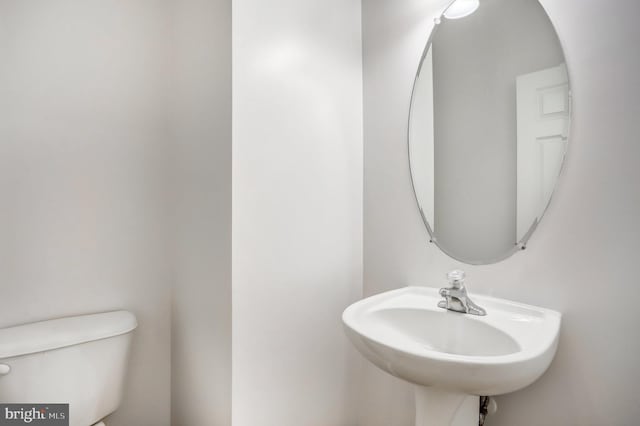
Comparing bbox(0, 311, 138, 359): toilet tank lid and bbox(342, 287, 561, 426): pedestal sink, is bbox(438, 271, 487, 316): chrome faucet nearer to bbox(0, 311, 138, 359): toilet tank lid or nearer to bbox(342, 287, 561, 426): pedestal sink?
bbox(342, 287, 561, 426): pedestal sink

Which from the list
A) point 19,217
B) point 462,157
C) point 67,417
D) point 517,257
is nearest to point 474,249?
point 517,257

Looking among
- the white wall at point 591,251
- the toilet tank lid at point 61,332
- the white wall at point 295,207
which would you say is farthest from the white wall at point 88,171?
the white wall at point 591,251

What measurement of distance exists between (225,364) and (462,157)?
43.0 inches

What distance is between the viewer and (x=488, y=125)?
1.16m

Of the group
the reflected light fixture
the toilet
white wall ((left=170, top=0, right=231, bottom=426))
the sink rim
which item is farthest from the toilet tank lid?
the reflected light fixture

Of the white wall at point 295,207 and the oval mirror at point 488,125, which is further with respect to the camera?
the white wall at point 295,207

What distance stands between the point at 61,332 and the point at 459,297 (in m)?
1.35

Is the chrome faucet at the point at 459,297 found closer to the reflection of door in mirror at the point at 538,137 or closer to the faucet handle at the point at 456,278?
the faucet handle at the point at 456,278

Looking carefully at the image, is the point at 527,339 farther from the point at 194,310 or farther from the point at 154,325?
the point at 154,325

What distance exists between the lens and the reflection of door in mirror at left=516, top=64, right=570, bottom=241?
39.8 inches

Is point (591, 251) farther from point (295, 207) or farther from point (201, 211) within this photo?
point (201, 211)

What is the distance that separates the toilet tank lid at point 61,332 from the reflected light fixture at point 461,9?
5.50 feet

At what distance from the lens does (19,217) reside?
1.27m

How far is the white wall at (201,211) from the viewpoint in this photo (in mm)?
1177
